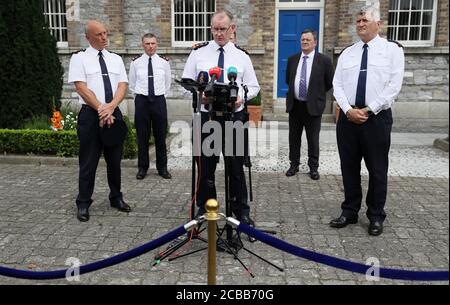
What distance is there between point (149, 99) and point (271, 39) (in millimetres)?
5772

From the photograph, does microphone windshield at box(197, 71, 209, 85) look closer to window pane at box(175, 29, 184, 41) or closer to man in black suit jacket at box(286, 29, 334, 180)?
man in black suit jacket at box(286, 29, 334, 180)

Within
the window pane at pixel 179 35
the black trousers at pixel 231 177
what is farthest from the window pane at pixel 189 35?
the black trousers at pixel 231 177

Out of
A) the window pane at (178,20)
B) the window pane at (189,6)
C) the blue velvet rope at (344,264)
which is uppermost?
the window pane at (189,6)

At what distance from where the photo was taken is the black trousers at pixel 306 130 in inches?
262

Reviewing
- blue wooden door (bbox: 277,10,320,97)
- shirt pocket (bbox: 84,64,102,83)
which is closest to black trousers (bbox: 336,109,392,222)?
shirt pocket (bbox: 84,64,102,83)

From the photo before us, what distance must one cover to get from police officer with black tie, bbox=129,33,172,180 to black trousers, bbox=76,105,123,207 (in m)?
1.47

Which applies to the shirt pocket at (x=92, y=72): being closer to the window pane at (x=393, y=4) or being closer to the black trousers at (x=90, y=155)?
the black trousers at (x=90, y=155)

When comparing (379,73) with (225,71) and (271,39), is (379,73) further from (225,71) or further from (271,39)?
(271,39)

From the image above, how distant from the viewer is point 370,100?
4242 millimetres

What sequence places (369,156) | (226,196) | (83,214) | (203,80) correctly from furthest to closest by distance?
(83,214)
(369,156)
(226,196)
(203,80)

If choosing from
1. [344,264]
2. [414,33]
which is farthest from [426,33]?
[344,264]

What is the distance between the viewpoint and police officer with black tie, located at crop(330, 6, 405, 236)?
417 centimetres

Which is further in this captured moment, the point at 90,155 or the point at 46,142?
the point at 46,142
